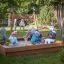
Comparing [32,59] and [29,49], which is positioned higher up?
[29,49]

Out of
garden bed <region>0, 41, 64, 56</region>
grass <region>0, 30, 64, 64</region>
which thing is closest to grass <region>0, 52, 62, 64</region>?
grass <region>0, 30, 64, 64</region>

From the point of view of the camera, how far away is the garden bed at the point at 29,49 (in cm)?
1035

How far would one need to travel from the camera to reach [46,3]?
995 inches

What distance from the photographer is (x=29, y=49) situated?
35.4 ft

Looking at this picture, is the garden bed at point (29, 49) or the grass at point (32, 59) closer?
the grass at point (32, 59)

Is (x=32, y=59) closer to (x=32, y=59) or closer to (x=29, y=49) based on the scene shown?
(x=32, y=59)

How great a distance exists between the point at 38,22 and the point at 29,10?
11152 millimetres

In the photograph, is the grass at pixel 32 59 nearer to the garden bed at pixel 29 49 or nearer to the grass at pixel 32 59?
the grass at pixel 32 59

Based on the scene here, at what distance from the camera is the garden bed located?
34.0ft

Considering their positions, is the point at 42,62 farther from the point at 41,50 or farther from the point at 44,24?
the point at 44,24

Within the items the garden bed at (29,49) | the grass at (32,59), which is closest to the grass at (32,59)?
the grass at (32,59)

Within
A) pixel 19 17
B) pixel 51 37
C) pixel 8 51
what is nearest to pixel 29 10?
pixel 19 17

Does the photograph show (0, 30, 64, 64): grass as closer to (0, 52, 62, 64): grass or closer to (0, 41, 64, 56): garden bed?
(0, 52, 62, 64): grass

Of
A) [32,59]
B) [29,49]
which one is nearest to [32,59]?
[32,59]
